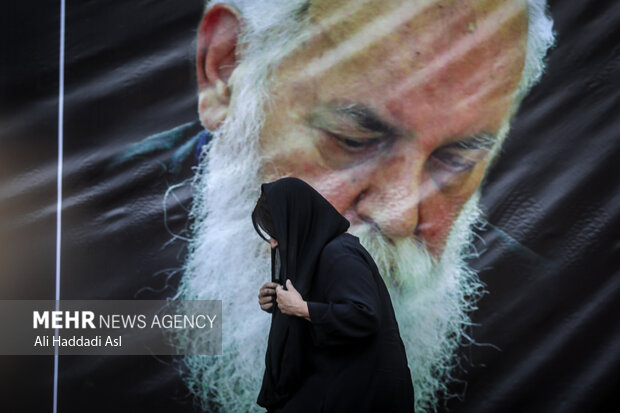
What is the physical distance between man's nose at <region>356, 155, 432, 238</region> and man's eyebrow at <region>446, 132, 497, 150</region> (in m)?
0.20

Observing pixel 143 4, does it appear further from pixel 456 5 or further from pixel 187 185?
pixel 456 5

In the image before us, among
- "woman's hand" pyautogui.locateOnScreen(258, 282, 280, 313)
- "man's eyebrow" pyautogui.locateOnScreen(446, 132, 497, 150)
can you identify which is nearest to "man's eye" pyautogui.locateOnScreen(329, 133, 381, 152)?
"man's eyebrow" pyautogui.locateOnScreen(446, 132, 497, 150)

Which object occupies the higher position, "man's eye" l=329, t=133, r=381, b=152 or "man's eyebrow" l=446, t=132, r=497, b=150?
"man's eye" l=329, t=133, r=381, b=152

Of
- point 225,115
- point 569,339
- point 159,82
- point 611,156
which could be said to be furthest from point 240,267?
point 611,156

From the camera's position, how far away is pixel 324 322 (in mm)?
2016

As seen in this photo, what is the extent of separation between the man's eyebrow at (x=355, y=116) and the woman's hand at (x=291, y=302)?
966 mm

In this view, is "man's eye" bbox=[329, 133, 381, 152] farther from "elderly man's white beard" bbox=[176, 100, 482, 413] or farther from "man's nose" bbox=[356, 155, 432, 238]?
"elderly man's white beard" bbox=[176, 100, 482, 413]

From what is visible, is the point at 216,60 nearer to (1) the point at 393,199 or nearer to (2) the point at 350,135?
(2) the point at 350,135

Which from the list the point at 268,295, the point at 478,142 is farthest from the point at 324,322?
the point at 478,142

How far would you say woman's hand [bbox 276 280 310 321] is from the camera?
6.77 feet

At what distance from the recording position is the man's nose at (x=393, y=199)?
9.40 ft

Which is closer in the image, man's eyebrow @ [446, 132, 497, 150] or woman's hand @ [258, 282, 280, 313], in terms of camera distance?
woman's hand @ [258, 282, 280, 313]

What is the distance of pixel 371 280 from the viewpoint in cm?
209

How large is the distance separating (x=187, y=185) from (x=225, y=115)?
32 cm
